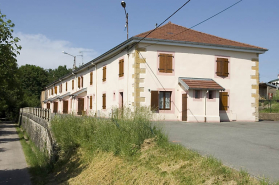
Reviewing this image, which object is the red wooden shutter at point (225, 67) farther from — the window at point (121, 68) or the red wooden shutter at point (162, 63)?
the window at point (121, 68)

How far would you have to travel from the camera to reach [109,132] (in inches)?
343

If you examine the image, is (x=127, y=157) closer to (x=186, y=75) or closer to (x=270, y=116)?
(x=186, y=75)

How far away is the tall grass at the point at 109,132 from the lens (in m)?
7.75

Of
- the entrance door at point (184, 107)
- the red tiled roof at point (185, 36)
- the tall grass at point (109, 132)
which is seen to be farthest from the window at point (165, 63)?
the tall grass at point (109, 132)

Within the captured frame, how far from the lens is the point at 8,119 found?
49.7m

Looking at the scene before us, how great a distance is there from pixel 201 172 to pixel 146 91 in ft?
42.2

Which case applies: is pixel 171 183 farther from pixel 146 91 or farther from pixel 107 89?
pixel 107 89

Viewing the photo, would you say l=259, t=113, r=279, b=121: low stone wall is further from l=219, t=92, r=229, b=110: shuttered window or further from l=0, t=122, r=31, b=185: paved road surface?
l=0, t=122, r=31, b=185: paved road surface

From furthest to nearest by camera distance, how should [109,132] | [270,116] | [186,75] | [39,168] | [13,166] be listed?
[270,116] < [186,75] < [13,166] < [39,168] < [109,132]

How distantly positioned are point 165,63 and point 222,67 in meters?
4.05

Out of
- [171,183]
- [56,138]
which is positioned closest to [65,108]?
[56,138]

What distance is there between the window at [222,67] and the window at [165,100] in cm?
376

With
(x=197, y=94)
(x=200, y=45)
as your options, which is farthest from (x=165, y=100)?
(x=200, y=45)

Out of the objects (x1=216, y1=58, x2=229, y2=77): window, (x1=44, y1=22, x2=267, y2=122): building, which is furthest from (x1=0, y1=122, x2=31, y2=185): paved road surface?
(x1=216, y1=58, x2=229, y2=77): window
